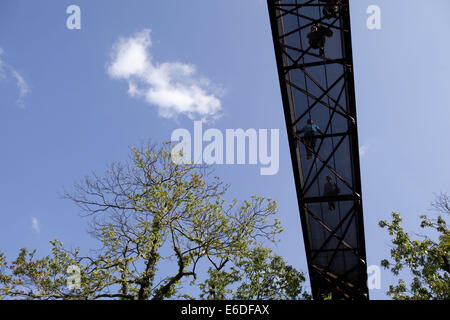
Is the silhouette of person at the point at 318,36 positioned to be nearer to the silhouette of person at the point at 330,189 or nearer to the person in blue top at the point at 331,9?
the person in blue top at the point at 331,9

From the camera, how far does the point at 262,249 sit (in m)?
14.8

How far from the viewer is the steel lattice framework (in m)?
7.36

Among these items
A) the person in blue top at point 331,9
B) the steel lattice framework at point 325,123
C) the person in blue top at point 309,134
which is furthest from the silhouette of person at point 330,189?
the person in blue top at point 331,9

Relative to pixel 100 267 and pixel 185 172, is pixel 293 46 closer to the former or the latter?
pixel 185 172

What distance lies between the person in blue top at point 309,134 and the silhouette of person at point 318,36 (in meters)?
1.75

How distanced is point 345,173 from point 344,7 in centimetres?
390

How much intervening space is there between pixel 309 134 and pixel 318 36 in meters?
2.32

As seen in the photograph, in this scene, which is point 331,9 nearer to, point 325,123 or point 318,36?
point 318,36

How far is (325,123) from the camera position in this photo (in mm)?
8016

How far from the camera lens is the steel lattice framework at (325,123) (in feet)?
24.1

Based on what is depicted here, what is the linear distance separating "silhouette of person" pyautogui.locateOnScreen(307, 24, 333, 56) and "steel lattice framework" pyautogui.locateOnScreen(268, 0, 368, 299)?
117 mm

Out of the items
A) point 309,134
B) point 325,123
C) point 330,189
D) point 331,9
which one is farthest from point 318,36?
point 330,189

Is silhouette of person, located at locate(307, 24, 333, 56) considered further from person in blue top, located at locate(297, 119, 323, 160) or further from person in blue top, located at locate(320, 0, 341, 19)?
person in blue top, located at locate(297, 119, 323, 160)
